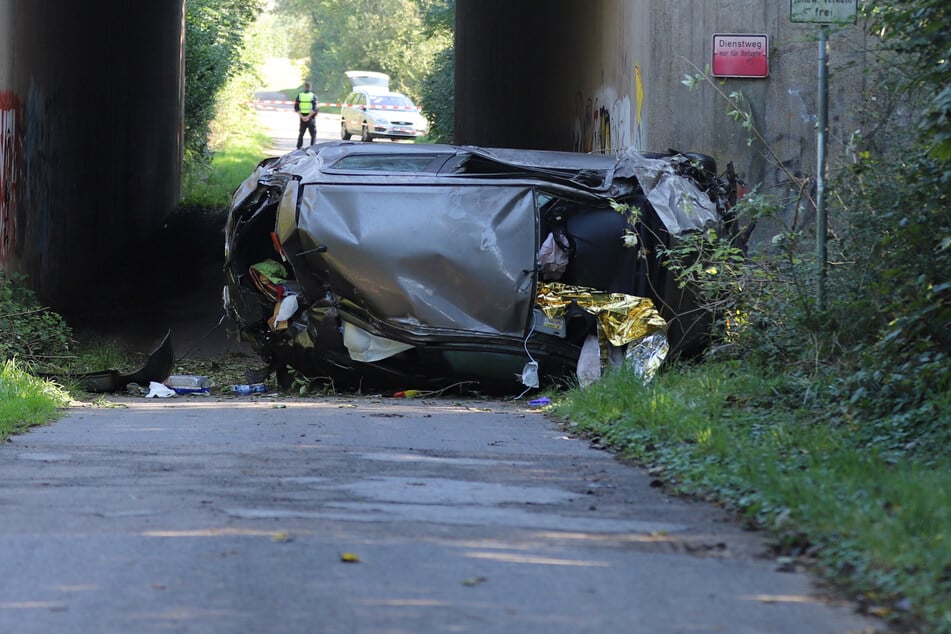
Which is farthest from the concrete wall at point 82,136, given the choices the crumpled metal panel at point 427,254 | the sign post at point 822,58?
the sign post at point 822,58

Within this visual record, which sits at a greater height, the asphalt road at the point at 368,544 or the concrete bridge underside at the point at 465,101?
the concrete bridge underside at the point at 465,101

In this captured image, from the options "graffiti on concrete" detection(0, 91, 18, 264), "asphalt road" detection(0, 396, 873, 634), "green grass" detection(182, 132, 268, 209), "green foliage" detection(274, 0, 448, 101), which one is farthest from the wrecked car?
"green foliage" detection(274, 0, 448, 101)

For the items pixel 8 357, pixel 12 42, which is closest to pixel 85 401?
pixel 8 357

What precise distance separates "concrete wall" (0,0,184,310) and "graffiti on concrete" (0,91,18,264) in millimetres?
11

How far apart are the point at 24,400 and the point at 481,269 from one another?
3.86 metres

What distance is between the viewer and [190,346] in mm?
14734

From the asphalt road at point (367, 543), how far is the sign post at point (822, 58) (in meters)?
2.25

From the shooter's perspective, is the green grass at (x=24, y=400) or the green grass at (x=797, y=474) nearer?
the green grass at (x=797, y=474)

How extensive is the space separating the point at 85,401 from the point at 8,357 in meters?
1.26

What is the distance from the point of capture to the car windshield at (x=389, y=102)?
42.1 meters

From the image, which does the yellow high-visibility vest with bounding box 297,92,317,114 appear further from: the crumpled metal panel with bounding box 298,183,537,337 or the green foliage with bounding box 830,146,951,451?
the green foliage with bounding box 830,146,951,451

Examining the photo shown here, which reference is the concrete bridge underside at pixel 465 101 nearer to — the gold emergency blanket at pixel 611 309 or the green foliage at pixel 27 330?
the green foliage at pixel 27 330

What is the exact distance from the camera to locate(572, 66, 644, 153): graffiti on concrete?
12938mm

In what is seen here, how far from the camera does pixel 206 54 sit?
29594 millimetres
